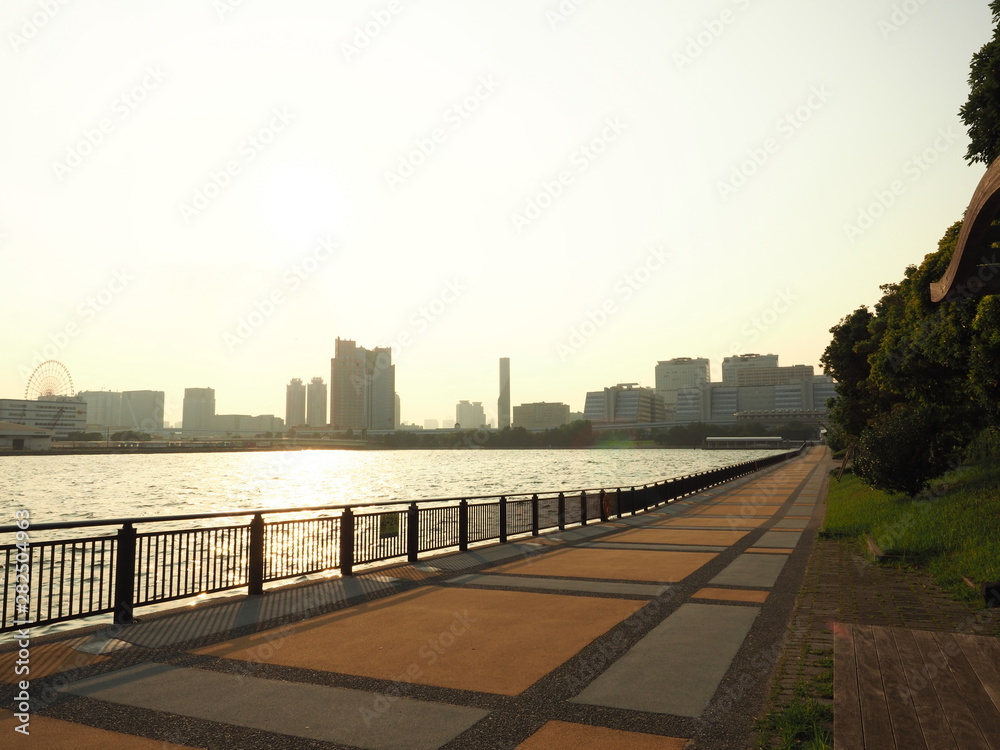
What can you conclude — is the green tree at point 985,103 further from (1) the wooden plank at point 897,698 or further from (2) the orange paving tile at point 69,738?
(2) the orange paving tile at point 69,738

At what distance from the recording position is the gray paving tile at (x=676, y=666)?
5.70 m

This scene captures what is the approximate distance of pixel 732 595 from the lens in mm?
10125

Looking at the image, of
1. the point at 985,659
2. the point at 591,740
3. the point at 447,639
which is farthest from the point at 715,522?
the point at 591,740

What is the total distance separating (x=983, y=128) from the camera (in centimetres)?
1420

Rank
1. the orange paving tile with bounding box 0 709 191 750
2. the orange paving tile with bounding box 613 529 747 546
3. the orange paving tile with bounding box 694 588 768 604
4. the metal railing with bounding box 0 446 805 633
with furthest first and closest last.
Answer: the orange paving tile with bounding box 613 529 747 546 < the orange paving tile with bounding box 694 588 768 604 < the metal railing with bounding box 0 446 805 633 < the orange paving tile with bounding box 0 709 191 750

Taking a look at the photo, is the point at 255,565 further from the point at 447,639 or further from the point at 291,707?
the point at 291,707

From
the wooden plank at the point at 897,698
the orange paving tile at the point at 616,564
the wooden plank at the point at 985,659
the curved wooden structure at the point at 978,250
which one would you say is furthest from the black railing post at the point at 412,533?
the curved wooden structure at the point at 978,250

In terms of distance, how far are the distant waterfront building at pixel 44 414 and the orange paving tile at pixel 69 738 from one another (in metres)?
200

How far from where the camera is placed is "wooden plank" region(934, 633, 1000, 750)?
392 centimetres

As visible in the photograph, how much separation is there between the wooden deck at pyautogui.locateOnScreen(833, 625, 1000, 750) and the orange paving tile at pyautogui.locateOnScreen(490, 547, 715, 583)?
5937 mm

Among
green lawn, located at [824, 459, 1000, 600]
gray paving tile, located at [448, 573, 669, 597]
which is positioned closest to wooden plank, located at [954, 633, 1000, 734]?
green lawn, located at [824, 459, 1000, 600]

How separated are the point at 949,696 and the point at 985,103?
46.2 feet

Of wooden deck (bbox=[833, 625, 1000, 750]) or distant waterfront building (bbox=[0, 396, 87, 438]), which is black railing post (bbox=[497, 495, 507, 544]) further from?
distant waterfront building (bbox=[0, 396, 87, 438])

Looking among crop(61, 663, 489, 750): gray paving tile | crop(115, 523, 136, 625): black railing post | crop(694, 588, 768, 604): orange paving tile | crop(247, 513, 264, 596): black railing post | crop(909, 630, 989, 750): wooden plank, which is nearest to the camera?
crop(909, 630, 989, 750): wooden plank
